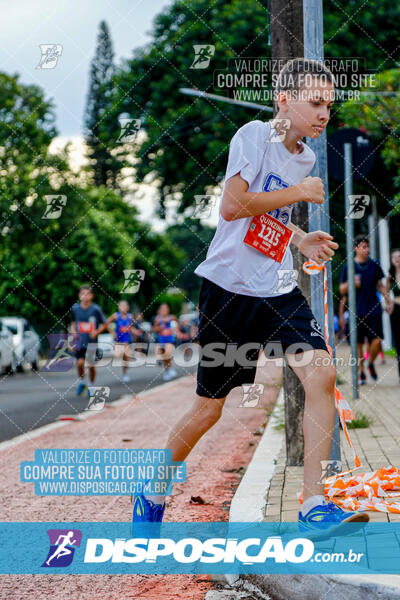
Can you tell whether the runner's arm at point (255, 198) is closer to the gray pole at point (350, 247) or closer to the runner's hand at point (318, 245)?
the runner's hand at point (318, 245)

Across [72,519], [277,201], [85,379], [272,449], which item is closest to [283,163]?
[277,201]

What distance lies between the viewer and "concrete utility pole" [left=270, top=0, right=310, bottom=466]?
17.8 ft

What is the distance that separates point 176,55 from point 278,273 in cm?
2011

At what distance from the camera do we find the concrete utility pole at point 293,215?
17.8 ft

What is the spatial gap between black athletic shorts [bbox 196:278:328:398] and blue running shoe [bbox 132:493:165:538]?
504mm

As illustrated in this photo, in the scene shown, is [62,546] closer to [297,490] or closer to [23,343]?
[297,490]

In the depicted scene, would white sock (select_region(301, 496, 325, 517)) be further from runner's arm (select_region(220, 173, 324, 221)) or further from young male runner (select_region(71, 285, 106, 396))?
young male runner (select_region(71, 285, 106, 396))

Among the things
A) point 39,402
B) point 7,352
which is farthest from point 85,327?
point 7,352

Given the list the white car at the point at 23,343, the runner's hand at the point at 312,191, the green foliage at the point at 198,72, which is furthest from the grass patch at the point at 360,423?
the white car at the point at 23,343

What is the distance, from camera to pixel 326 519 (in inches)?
130

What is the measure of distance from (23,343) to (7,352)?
3.28 metres

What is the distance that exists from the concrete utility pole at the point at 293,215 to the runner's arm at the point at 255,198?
1909mm

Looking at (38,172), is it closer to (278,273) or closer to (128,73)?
(128,73)

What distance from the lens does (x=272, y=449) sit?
6.26 meters
